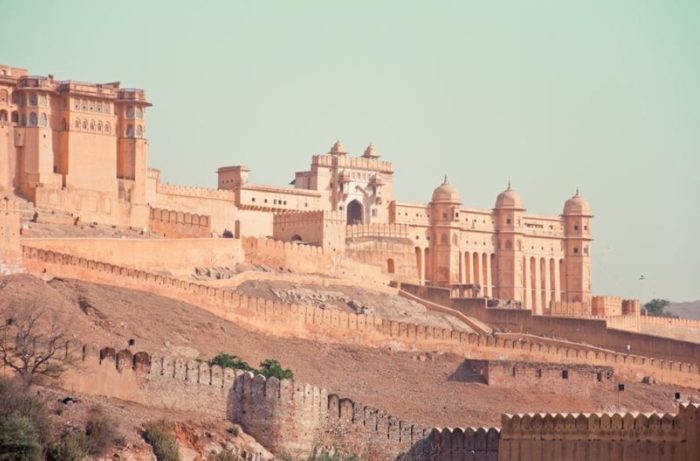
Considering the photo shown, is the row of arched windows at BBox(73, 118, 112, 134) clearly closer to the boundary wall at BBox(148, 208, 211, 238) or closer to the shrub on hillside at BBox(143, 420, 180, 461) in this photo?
the boundary wall at BBox(148, 208, 211, 238)

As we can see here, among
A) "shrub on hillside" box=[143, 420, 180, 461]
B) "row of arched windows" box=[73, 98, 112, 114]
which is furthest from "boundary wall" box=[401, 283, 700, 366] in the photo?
"shrub on hillside" box=[143, 420, 180, 461]

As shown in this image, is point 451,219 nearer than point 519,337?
No

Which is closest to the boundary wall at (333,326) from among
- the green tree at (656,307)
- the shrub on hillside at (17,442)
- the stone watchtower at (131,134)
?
the stone watchtower at (131,134)

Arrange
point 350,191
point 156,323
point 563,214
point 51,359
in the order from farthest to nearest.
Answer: point 563,214 → point 350,191 → point 156,323 → point 51,359

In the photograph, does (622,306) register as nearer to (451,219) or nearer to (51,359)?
(451,219)

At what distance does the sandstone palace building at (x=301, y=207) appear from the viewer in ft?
231

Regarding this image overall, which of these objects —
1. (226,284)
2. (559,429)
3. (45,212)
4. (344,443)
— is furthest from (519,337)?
(559,429)

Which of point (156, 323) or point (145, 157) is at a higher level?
point (145, 157)

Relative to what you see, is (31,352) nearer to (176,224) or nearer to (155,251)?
(155,251)

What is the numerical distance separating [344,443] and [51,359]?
20.3 ft

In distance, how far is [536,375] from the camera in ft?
203

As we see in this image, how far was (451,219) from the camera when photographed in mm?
86750

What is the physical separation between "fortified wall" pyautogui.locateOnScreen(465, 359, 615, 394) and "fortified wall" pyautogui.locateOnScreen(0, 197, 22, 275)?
13506 millimetres

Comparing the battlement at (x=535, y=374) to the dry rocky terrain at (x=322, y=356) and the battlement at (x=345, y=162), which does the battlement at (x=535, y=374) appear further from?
the battlement at (x=345, y=162)
